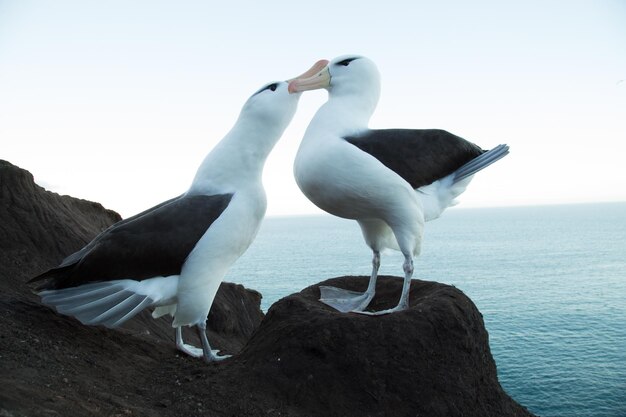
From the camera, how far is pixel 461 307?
232 inches

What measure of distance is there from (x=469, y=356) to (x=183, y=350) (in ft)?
10.1

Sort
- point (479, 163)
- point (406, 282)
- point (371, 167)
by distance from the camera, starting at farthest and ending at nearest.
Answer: point (479, 163) < point (406, 282) < point (371, 167)

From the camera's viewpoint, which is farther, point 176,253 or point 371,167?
point 371,167

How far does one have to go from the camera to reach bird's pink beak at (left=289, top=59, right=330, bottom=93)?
6367 millimetres

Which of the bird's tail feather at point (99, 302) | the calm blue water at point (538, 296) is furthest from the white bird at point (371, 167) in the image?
the calm blue water at point (538, 296)

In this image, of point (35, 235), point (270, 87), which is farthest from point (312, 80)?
point (35, 235)

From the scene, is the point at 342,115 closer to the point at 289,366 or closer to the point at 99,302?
the point at 289,366

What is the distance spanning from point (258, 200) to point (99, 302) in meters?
1.83

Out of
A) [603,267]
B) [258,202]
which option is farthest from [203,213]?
[603,267]

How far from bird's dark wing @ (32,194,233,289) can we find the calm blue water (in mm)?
3939

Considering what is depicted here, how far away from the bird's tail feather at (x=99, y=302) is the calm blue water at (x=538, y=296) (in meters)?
4.42

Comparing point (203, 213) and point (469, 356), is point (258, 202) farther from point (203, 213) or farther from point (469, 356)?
point (469, 356)

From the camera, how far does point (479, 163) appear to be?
21.4 feet

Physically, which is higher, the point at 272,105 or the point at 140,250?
the point at 272,105
